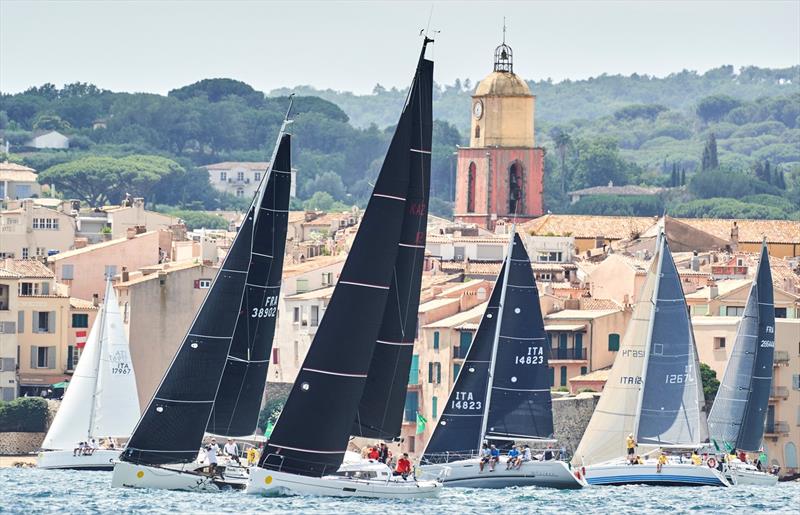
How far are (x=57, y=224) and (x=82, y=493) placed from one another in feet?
156

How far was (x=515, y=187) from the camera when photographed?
11112cm

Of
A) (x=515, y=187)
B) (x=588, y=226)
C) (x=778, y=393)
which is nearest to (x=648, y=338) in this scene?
(x=778, y=393)

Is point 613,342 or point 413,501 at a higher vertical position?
point 613,342

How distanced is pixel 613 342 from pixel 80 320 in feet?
50.7

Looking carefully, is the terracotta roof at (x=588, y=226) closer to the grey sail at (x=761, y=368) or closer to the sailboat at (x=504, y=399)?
the grey sail at (x=761, y=368)

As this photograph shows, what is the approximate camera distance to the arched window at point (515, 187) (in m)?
111

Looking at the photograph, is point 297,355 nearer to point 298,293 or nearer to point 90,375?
point 298,293

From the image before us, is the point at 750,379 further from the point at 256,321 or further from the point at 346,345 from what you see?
the point at 346,345

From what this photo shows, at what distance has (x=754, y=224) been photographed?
99625 mm

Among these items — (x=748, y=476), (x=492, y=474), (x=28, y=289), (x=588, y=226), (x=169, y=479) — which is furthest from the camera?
(x=588, y=226)

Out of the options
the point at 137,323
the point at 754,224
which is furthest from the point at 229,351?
Answer: the point at 754,224

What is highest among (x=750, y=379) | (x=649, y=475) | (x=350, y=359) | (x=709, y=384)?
(x=350, y=359)

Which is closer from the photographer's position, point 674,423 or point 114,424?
point 674,423

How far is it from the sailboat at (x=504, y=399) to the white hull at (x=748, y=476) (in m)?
4.36
